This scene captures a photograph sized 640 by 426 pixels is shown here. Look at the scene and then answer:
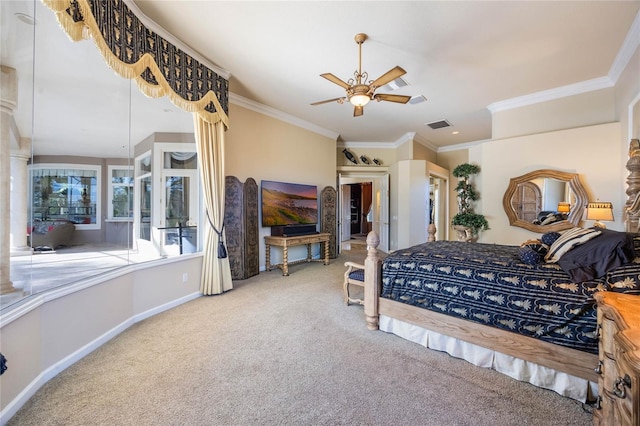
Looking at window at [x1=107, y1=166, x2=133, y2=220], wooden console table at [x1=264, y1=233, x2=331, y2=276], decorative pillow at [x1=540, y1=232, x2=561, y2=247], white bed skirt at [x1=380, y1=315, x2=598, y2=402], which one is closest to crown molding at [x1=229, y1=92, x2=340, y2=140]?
window at [x1=107, y1=166, x2=133, y2=220]

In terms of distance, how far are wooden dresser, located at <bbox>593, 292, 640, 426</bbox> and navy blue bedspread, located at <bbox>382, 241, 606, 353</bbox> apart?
26 centimetres

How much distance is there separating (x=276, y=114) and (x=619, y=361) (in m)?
5.45

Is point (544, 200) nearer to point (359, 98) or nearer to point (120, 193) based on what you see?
point (359, 98)

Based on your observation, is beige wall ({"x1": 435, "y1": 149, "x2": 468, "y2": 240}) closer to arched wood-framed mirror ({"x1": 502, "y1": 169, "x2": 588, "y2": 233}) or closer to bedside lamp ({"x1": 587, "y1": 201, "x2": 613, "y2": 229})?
arched wood-framed mirror ({"x1": 502, "y1": 169, "x2": 588, "y2": 233})

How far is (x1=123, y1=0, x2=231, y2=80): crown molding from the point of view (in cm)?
265

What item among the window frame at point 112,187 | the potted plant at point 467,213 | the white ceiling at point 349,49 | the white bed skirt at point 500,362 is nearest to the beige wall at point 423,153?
the potted plant at point 467,213

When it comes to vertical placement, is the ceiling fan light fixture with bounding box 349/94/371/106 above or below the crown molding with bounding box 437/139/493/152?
below

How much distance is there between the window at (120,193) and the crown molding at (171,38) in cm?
155

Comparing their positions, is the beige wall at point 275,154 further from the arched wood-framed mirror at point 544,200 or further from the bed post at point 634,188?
the bed post at point 634,188

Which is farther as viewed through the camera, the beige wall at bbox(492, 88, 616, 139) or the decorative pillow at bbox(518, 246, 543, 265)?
the beige wall at bbox(492, 88, 616, 139)

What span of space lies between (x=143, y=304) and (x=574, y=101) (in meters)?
6.50

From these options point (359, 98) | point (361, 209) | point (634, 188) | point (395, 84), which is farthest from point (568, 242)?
point (361, 209)

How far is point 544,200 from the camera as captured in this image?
4.19m

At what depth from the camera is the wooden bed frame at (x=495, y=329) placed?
181 cm
